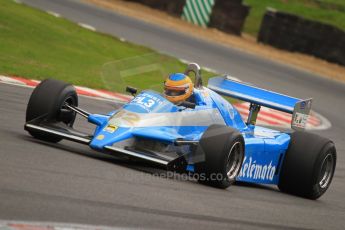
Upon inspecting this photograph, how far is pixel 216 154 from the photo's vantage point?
866cm

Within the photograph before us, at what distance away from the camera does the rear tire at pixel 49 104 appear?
9.30 meters

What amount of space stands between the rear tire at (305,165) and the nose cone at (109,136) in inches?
90.1

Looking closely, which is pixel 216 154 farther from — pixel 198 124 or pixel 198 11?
pixel 198 11

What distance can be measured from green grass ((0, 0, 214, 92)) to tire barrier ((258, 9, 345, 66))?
6.78 metres

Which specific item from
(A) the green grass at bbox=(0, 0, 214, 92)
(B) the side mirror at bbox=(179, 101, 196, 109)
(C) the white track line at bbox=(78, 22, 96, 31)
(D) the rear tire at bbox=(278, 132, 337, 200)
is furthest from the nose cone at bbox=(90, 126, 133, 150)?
(C) the white track line at bbox=(78, 22, 96, 31)

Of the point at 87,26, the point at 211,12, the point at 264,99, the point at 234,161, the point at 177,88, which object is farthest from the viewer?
the point at 211,12

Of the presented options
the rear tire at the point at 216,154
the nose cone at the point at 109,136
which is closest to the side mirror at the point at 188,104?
the rear tire at the point at 216,154

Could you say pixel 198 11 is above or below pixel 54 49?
below

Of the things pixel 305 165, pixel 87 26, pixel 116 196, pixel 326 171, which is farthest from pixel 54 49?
pixel 116 196

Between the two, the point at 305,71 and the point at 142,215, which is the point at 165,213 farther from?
the point at 305,71

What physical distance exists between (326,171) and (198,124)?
184cm

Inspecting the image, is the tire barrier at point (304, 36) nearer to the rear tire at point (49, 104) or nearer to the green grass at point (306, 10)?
the green grass at point (306, 10)

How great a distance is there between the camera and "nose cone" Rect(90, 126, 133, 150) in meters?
8.65

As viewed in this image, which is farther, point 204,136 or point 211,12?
point 211,12
